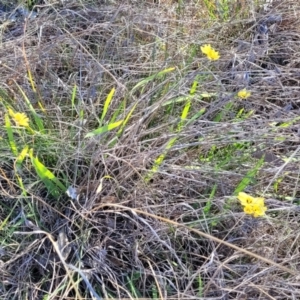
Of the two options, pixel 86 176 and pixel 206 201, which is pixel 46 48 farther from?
pixel 206 201

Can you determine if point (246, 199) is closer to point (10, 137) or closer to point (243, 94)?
point (243, 94)

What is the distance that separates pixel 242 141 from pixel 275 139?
3.3 inches

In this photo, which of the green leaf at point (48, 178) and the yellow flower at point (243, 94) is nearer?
the green leaf at point (48, 178)

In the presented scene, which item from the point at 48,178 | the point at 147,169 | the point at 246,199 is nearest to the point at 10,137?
the point at 48,178

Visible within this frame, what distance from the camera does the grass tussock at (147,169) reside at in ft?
3.36

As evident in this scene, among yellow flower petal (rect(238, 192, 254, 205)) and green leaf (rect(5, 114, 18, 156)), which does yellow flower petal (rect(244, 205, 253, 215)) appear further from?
green leaf (rect(5, 114, 18, 156))

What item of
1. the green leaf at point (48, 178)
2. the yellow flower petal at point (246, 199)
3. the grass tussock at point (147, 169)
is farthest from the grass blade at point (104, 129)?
the yellow flower petal at point (246, 199)

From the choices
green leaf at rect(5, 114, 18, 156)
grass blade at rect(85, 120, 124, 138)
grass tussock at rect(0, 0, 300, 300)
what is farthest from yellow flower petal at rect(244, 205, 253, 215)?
green leaf at rect(5, 114, 18, 156)

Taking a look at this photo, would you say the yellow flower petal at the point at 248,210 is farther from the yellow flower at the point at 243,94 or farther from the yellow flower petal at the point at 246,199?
the yellow flower at the point at 243,94

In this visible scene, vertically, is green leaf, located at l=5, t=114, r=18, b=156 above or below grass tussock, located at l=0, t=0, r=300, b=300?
above

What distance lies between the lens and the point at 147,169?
116cm

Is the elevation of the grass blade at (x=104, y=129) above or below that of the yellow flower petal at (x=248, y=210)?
above

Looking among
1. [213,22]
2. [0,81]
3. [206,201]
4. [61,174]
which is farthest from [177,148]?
[213,22]

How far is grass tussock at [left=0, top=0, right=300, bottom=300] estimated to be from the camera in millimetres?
1025
